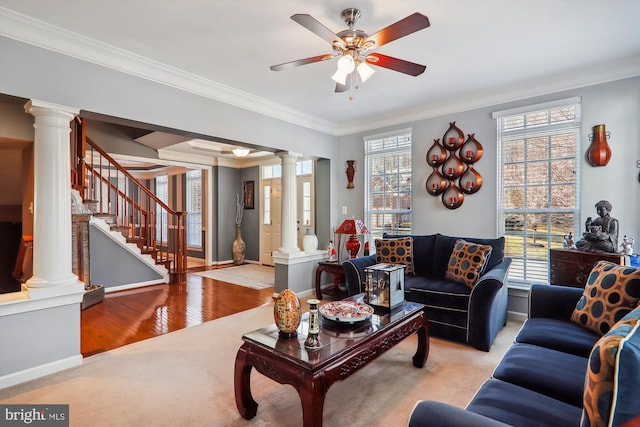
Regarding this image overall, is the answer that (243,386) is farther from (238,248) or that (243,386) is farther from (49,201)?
(238,248)

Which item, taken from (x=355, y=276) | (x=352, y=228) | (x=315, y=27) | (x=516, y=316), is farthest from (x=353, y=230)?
(x=315, y=27)

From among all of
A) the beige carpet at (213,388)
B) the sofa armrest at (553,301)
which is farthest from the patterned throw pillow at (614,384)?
the sofa armrest at (553,301)

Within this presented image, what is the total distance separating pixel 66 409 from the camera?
2.07m

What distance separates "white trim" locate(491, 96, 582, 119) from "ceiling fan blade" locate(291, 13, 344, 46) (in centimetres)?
259

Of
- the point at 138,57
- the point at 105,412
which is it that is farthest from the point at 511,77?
the point at 105,412

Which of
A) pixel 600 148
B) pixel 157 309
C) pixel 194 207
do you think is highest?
pixel 600 148

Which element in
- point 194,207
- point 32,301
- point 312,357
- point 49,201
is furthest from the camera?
point 194,207

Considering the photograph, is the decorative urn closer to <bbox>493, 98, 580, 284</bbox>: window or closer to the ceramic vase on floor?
<bbox>493, 98, 580, 284</bbox>: window

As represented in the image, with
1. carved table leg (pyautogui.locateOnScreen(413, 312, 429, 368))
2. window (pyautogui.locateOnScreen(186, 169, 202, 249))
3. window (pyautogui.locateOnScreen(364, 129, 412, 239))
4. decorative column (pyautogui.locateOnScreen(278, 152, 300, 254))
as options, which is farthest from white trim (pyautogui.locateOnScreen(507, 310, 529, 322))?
window (pyautogui.locateOnScreen(186, 169, 202, 249))

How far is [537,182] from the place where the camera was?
3.70 metres

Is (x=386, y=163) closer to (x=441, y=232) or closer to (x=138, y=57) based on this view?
(x=441, y=232)

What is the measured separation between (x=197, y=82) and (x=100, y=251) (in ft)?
10.9

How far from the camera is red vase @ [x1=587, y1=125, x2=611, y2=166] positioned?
322cm

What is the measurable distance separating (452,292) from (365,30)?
2498 mm
